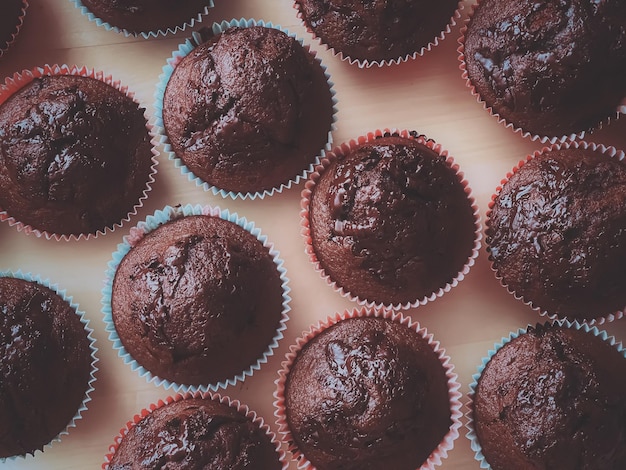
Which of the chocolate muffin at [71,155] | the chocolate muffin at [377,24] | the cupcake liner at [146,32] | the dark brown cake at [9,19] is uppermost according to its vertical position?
the dark brown cake at [9,19]

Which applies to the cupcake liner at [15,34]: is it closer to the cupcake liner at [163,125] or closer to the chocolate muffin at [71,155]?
the chocolate muffin at [71,155]

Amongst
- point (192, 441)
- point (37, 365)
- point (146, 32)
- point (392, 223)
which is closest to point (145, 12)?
point (146, 32)

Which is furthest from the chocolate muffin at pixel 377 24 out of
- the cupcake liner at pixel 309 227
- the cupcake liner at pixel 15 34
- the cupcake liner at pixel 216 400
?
the cupcake liner at pixel 216 400

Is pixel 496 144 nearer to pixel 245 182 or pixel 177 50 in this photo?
pixel 245 182

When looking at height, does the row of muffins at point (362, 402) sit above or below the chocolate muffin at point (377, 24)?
below

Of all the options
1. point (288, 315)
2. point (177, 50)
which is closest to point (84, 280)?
point (288, 315)

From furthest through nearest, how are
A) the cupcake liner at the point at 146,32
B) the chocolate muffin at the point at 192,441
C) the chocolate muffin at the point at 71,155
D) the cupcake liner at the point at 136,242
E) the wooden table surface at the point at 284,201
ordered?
the cupcake liner at the point at 146,32
the wooden table surface at the point at 284,201
the cupcake liner at the point at 136,242
the chocolate muffin at the point at 71,155
the chocolate muffin at the point at 192,441

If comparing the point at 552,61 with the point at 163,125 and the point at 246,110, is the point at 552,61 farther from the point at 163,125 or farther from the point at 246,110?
the point at 163,125
